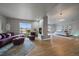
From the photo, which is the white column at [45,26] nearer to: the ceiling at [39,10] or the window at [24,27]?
the ceiling at [39,10]

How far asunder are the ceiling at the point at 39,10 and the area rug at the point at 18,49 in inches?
28.5

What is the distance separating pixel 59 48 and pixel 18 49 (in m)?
1.05

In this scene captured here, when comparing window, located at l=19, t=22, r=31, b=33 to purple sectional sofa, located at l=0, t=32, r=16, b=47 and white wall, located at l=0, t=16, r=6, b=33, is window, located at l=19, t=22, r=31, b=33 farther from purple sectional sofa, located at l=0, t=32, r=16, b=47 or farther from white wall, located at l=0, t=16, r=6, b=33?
white wall, located at l=0, t=16, r=6, b=33

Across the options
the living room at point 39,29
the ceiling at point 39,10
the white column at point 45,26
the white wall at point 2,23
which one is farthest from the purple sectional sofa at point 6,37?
the white column at point 45,26

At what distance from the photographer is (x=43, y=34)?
3.28 metres

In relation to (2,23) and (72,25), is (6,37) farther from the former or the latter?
(72,25)

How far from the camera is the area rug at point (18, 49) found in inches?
118

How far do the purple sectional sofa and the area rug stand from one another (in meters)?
0.14

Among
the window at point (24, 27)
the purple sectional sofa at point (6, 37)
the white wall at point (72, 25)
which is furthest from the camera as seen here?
the window at point (24, 27)

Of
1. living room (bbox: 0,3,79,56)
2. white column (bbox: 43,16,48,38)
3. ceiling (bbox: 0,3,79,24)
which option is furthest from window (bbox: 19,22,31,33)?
white column (bbox: 43,16,48,38)

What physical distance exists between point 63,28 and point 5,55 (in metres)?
1.66

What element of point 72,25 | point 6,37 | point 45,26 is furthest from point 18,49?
point 72,25

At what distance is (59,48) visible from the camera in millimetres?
3066

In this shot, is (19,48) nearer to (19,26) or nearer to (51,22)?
(19,26)
